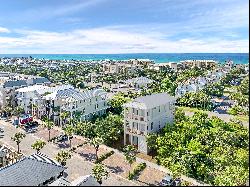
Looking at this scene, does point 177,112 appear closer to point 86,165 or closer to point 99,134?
point 99,134

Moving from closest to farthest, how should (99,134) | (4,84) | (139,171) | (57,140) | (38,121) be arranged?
(139,171) → (99,134) → (57,140) → (38,121) → (4,84)

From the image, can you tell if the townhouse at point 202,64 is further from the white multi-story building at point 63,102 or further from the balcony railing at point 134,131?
the balcony railing at point 134,131

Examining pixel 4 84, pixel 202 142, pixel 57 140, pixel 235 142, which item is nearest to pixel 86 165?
pixel 57 140

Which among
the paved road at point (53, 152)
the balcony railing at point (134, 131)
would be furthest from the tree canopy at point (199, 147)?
the paved road at point (53, 152)

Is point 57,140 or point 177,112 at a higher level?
point 177,112

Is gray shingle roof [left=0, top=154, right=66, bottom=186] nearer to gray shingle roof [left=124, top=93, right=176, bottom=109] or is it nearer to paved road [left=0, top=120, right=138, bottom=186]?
paved road [left=0, top=120, right=138, bottom=186]
